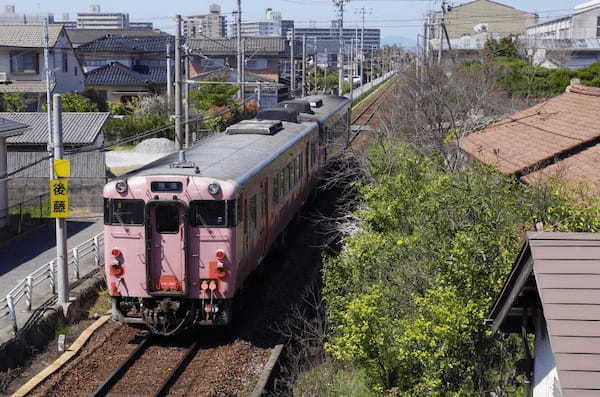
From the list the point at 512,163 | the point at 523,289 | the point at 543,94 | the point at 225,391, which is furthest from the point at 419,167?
the point at 543,94

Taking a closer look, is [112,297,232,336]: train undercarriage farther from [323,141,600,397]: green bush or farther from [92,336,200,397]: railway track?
[323,141,600,397]: green bush

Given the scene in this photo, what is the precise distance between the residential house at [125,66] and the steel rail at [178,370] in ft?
106

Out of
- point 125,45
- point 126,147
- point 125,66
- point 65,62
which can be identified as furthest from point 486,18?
point 126,147

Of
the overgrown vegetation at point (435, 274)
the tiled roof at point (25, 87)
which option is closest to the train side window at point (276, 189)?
the overgrown vegetation at point (435, 274)

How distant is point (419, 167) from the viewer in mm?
11742

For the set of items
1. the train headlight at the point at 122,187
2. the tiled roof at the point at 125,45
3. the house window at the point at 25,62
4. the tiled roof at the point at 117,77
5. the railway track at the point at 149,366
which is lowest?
the railway track at the point at 149,366

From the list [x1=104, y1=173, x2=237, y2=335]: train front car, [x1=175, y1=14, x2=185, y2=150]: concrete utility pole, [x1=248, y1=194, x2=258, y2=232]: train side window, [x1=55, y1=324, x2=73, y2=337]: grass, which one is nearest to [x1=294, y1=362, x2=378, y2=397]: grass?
[x1=104, y1=173, x2=237, y2=335]: train front car

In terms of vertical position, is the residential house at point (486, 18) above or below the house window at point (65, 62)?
above

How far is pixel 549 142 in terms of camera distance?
13406mm

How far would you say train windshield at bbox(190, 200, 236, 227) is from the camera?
1062 centimetres

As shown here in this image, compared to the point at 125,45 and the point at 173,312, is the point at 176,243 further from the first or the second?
the point at 125,45

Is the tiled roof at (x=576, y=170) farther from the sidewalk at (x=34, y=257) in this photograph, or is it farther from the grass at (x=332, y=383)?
the sidewalk at (x=34, y=257)

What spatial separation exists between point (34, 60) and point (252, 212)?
95.9 feet

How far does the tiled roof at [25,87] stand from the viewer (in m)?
35.3
